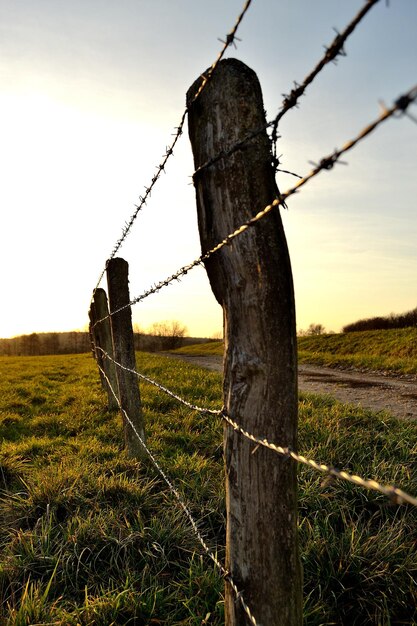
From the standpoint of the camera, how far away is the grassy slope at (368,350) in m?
12.4

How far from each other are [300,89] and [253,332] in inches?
27.8

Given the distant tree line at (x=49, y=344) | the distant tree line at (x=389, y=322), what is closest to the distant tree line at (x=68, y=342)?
the distant tree line at (x=49, y=344)

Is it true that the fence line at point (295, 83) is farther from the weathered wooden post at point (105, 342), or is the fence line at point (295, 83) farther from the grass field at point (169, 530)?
the weathered wooden post at point (105, 342)

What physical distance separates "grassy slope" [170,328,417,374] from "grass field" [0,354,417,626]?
7305mm

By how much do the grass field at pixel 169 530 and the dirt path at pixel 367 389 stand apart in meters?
1.50

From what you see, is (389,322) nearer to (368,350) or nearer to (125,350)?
(368,350)

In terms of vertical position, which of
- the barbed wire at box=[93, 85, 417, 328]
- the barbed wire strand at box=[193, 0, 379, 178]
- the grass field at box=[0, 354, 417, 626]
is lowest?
the grass field at box=[0, 354, 417, 626]

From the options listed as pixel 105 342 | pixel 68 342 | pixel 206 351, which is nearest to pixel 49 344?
pixel 68 342

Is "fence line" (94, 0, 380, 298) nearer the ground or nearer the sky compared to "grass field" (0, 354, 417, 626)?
nearer the sky

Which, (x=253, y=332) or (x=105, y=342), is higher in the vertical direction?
(x=105, y=342)

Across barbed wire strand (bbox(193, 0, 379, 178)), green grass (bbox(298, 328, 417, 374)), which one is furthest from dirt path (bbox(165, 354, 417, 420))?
barbed wire strand (bbox(193, 0, 379, 178))

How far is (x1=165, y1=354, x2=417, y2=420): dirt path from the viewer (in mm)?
7027

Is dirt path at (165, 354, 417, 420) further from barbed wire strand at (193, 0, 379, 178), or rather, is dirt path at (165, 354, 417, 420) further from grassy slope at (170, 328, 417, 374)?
barbed wire strand at (193, 0, 379, 178)

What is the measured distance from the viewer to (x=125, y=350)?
15.7 feet
